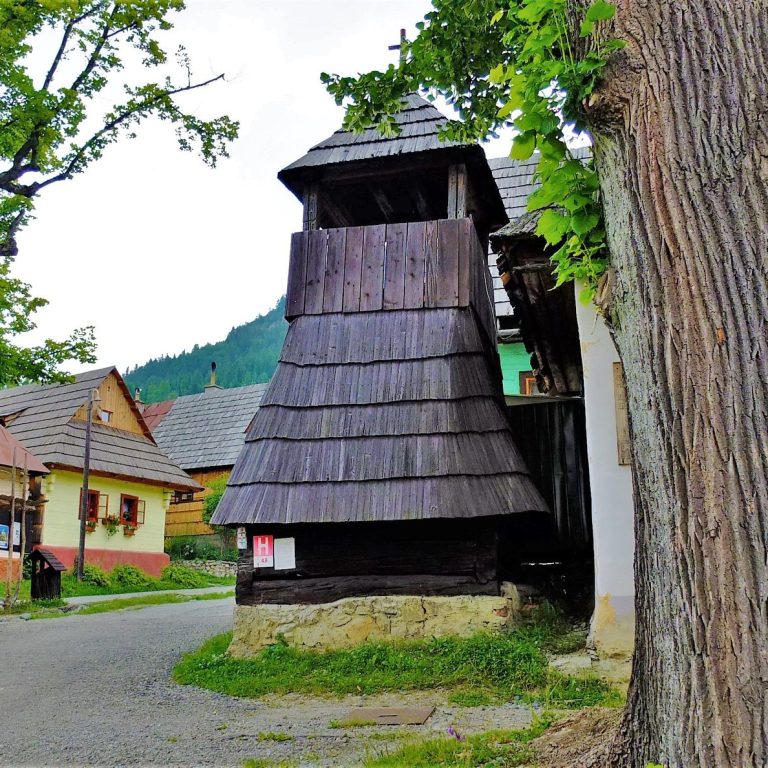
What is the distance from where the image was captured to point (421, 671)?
695 centimetres

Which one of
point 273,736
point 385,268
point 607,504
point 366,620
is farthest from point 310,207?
point 273,736

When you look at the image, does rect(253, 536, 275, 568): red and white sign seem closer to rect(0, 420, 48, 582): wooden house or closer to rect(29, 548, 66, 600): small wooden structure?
rect(29, 548, 66, 600): small wooden structure

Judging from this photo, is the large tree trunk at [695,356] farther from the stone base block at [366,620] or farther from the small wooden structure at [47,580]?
the small wooden structure at [47,580]

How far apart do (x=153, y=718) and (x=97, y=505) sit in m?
18.0

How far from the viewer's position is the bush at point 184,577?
77.4 feet

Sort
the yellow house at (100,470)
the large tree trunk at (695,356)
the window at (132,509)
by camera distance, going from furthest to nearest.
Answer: the window at (132,509) → the yellow house at (100,470) → the large tree trunk at (695,356)

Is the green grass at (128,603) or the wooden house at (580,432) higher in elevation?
the wooden house at (580,432)

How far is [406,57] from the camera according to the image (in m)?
5.77

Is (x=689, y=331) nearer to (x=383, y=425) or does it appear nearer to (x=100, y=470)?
(x=383, y=425)

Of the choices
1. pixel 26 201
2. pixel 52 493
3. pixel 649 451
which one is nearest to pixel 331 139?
pixel 26 201

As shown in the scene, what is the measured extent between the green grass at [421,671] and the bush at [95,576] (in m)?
13.5

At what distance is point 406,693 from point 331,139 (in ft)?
23.3

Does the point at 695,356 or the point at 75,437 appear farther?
the point at 75,437

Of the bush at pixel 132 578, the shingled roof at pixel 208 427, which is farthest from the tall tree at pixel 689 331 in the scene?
the shingled roof at pixel 208 427
